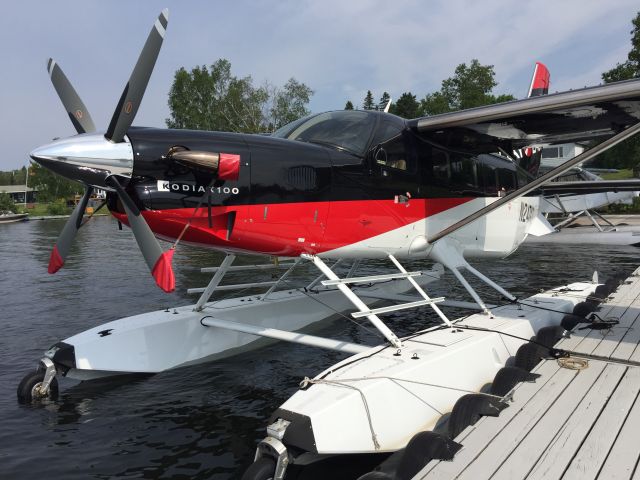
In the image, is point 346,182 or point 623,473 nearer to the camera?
point 623,473

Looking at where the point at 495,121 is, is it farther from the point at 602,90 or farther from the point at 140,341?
the point at 140,341

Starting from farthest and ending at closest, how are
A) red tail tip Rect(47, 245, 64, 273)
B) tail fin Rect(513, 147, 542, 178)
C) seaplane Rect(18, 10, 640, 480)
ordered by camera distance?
1. tail fin Rect(513, 147, 542, 178)
2. red tail tip Rect(47, 245, 64, 273)
3. seaplane Rect(18, 10, 640, 480)

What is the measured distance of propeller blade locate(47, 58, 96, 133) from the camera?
489 centimetres

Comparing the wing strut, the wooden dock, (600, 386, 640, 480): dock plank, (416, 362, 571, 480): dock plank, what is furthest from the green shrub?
(600, 386, 640, 480): dock plank

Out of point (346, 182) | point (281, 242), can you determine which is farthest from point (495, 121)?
point (281, 242)

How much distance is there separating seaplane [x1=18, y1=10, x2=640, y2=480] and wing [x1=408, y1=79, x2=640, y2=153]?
0.02 metres

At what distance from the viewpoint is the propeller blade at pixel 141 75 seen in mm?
4047

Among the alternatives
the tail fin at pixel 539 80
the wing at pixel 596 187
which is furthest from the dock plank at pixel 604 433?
the tail fin at pixel 539 80

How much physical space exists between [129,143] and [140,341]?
3042 mm

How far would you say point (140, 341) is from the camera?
20.4ft

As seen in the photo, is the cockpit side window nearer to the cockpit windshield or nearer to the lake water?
the cockpit windshield

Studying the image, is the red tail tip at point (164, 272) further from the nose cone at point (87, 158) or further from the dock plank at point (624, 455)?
the dock plank at point (624, 455)

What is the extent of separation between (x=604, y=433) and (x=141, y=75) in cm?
464

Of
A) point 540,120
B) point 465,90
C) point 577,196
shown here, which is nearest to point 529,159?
point 540,120
